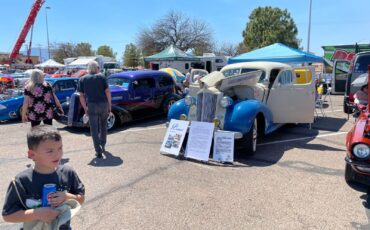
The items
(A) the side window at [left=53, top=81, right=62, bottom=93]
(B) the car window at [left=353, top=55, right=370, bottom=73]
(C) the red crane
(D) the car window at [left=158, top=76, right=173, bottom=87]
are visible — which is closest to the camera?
(D) the car window at [left=158, top=76, right=173, bottom=87]

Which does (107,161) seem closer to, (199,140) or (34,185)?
(199,140)

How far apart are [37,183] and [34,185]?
0.02 metres

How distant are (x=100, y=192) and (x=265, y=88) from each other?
14.5 feet

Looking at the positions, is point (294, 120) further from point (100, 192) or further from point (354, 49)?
point (354, 49)

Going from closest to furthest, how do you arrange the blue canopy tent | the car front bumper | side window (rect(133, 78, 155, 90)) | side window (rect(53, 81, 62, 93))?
the car front bumper
side window (rect(133, 78, 155, 90))
side window (rect(53, 81, 62, 93))
the blue canopy tent

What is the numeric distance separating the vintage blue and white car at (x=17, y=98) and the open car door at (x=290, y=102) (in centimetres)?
741

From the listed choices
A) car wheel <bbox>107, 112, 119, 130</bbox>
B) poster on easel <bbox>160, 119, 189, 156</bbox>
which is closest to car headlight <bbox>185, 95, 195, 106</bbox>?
poster on easel <bbox>160, 119, 189, 156</bbox>

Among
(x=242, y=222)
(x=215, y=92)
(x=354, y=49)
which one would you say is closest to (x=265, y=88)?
(x=215, y=92)

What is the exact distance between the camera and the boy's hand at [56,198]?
5.89 feet

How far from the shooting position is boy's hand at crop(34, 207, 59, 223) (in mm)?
1762

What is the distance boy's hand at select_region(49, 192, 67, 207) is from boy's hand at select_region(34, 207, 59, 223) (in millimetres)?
34

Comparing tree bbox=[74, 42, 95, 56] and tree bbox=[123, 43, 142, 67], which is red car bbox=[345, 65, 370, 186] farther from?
tree bbox=[74, 42, 95, 56]

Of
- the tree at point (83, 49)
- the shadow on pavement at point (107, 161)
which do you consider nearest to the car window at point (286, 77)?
the shadow on pavement at point (107, 161)

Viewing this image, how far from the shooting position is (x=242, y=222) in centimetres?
361
